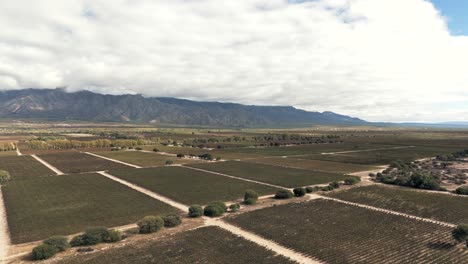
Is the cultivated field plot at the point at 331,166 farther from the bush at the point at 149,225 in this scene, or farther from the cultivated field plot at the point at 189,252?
the bush at the point at 149,225

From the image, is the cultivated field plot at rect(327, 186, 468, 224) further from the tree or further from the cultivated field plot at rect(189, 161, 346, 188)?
the cultivated field plot at rect(189, 161, 346, 188)

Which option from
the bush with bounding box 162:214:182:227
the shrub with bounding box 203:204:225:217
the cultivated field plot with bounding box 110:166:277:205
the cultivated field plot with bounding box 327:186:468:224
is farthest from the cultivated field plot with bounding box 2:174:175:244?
the cultivated field plot with bounding box 327:186:468:224

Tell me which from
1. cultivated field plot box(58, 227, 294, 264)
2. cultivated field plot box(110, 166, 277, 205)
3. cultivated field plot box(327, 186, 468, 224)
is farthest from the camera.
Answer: cultivated field plot box(110, 166, 277, 205)

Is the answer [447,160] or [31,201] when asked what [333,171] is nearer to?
[447,160]

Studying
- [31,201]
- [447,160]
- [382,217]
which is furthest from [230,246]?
[447,160]

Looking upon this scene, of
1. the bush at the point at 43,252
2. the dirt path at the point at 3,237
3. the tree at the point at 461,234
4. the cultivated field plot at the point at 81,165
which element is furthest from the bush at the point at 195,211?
the cultivated field plot at the point at 81,165

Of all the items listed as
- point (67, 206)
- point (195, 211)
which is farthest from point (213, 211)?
point (67, 206)

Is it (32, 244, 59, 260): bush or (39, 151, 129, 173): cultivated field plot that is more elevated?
(32, 244, 59, 260): bush
